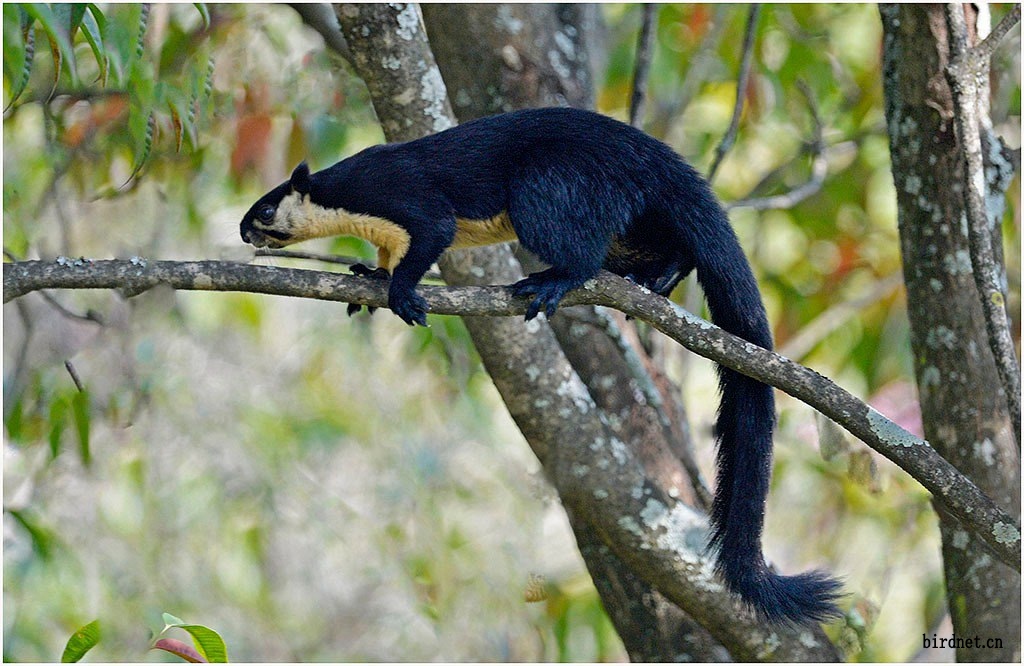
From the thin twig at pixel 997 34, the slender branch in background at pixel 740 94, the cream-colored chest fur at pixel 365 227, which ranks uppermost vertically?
the slender branch in background at pixel 740 94

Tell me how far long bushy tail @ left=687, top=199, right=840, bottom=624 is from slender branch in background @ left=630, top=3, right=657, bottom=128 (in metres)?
1.01

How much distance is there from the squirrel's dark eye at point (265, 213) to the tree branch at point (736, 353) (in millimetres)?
682

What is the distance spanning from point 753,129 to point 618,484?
10.7 feet

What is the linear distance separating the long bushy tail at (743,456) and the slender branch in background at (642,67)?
101 cm

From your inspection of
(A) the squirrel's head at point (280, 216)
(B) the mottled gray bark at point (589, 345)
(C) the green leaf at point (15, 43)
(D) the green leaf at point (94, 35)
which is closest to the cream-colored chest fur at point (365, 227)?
(A) the squirrel's head at point (280, 216)

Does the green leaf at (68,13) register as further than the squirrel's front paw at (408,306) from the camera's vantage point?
No

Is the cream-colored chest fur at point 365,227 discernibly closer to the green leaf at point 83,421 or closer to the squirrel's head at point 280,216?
the squirrel's head at point 280,216

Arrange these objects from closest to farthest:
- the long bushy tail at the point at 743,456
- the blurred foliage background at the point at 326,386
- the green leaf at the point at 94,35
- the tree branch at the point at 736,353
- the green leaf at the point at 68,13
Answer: the green leaf at the point at 68,13, the green leaf at the point at 94,35, the tree branch at the point at 736,353, the long bushy tail at the point at 743,456, the blurred foliage background at the point at 326,386

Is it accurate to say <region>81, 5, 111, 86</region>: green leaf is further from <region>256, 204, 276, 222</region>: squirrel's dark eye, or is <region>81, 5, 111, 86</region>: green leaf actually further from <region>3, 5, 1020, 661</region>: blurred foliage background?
<region>256, 204, 276, 222</region>: squirrel's dark eye

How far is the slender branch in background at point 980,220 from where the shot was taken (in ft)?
7.77

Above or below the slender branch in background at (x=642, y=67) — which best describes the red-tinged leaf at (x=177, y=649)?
below

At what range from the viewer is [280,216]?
287 centimetres

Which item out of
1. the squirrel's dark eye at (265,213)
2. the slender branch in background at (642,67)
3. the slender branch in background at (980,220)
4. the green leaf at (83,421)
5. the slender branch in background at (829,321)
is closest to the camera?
the slender branch in background at (980,220)

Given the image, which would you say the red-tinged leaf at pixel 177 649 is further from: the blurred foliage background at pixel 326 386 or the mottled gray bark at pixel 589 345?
the mottled gray bark at pixel 589 345
